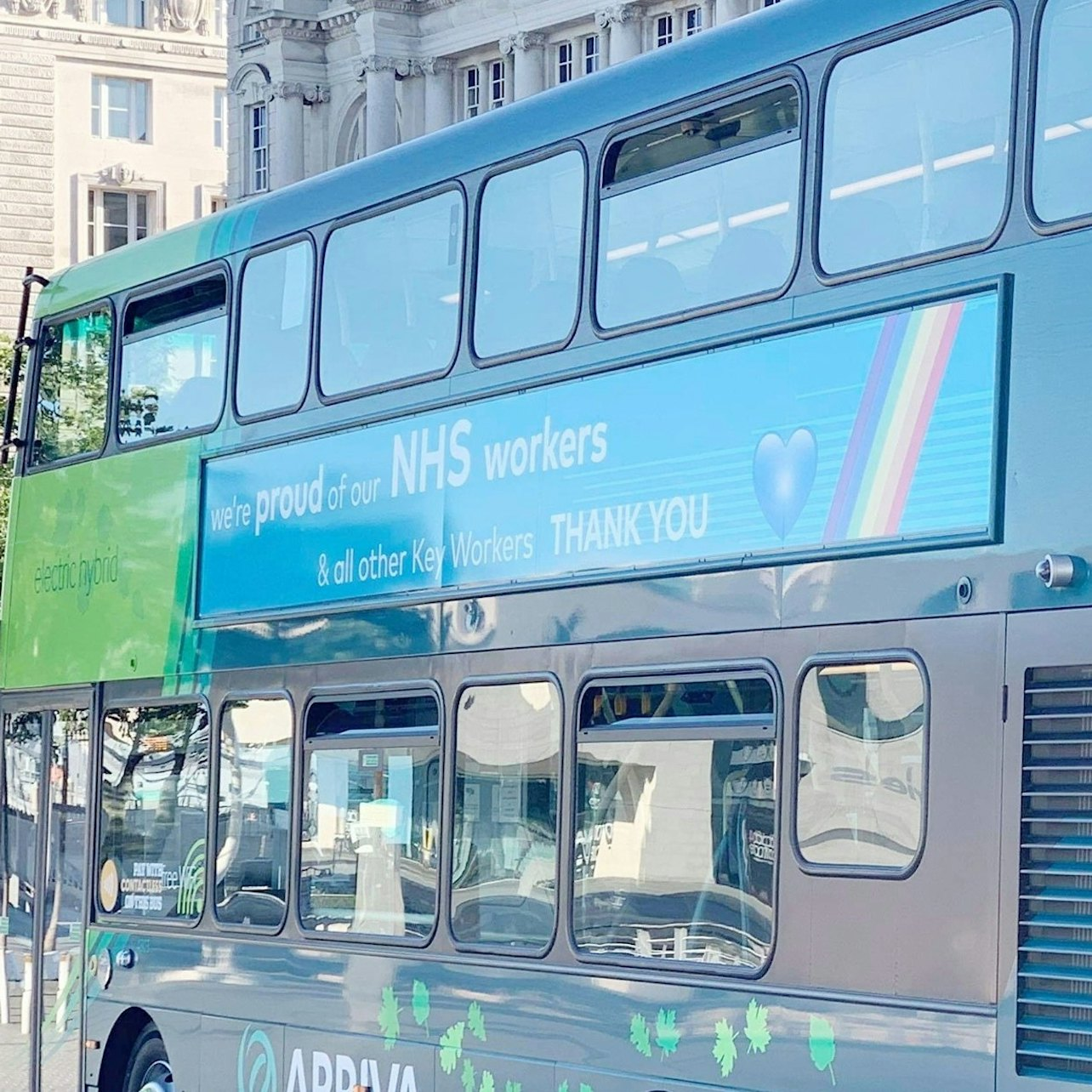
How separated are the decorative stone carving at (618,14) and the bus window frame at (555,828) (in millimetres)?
45727

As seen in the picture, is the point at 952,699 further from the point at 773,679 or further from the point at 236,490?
the point at 236,490

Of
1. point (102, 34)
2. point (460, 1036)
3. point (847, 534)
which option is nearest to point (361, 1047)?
point (460, 1036)

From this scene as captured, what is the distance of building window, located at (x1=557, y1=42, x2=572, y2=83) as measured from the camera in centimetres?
5720

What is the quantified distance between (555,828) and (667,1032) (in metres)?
0.95

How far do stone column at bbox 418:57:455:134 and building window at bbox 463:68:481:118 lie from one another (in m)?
0.30

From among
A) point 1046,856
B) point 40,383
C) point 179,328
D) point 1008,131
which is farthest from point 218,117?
point 1046,856

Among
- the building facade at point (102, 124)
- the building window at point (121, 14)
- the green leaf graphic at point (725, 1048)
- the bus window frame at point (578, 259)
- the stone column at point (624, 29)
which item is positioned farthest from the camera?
the building window at point (121, 14)

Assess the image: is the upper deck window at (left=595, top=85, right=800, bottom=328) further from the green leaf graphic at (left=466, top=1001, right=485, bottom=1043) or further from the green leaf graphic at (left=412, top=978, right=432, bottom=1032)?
the green leaf graphic at (left=412, top=978, right=432, bottom=1032)

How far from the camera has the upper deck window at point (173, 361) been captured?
11586 millimetres

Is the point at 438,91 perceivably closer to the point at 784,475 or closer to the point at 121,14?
the point at 121,14

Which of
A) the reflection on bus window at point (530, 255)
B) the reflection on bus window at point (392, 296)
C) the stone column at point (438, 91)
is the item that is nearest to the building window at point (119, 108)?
the stone column at point (438, 91)

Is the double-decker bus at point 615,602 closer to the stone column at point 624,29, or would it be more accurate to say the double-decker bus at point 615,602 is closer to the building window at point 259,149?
the stone column at point 624,29

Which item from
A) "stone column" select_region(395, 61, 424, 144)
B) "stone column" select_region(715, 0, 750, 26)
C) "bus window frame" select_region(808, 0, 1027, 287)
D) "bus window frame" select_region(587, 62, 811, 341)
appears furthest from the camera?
"stone column" select_region(395, 61, 424, 144)

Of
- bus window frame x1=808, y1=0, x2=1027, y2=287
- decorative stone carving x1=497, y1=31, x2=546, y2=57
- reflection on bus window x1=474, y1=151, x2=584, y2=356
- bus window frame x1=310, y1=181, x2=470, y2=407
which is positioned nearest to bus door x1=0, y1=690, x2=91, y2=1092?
bus window frame x1=310, y1=181, x2=470, y2=407
